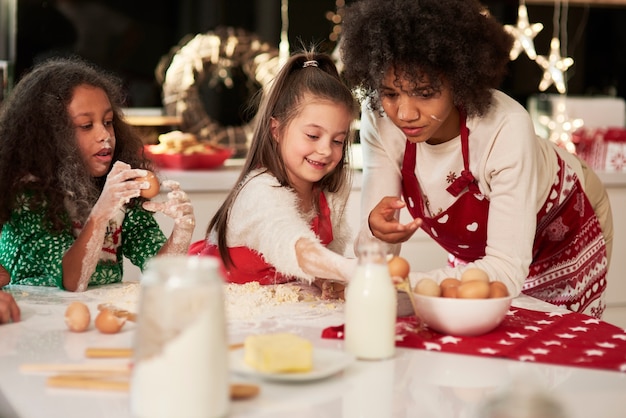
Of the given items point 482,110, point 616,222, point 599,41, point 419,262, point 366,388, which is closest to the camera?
point 366,388

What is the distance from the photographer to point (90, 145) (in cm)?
168

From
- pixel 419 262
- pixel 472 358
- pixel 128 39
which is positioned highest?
pixel 128 39

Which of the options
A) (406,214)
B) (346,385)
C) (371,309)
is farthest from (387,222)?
(406,214)

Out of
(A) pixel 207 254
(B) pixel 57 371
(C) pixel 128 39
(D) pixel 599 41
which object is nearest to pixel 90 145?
(A) pixel 207 254

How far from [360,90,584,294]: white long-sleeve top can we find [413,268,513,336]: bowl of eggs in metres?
0.14

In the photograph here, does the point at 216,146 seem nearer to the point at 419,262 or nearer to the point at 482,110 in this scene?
the point at 419,262

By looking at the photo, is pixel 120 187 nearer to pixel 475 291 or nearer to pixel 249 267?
pixel 249 267

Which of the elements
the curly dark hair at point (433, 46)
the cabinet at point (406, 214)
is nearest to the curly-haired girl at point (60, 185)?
the curly dark hair at point (433, 46)

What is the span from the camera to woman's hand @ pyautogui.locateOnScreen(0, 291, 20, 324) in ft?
4.09

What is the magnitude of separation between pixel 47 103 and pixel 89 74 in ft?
0.38

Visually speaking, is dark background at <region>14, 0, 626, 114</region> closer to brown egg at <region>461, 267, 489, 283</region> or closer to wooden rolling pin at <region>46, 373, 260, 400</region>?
brown egg at <region>461, 267, 489, 283</region>

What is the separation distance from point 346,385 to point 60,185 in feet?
2.86

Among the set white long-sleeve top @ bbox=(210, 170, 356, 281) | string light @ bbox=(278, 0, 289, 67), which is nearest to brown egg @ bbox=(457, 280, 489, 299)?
white long-sleeve top @ bbox=(210, 170, 356, 281)

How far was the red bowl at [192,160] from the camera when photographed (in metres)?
2.99
